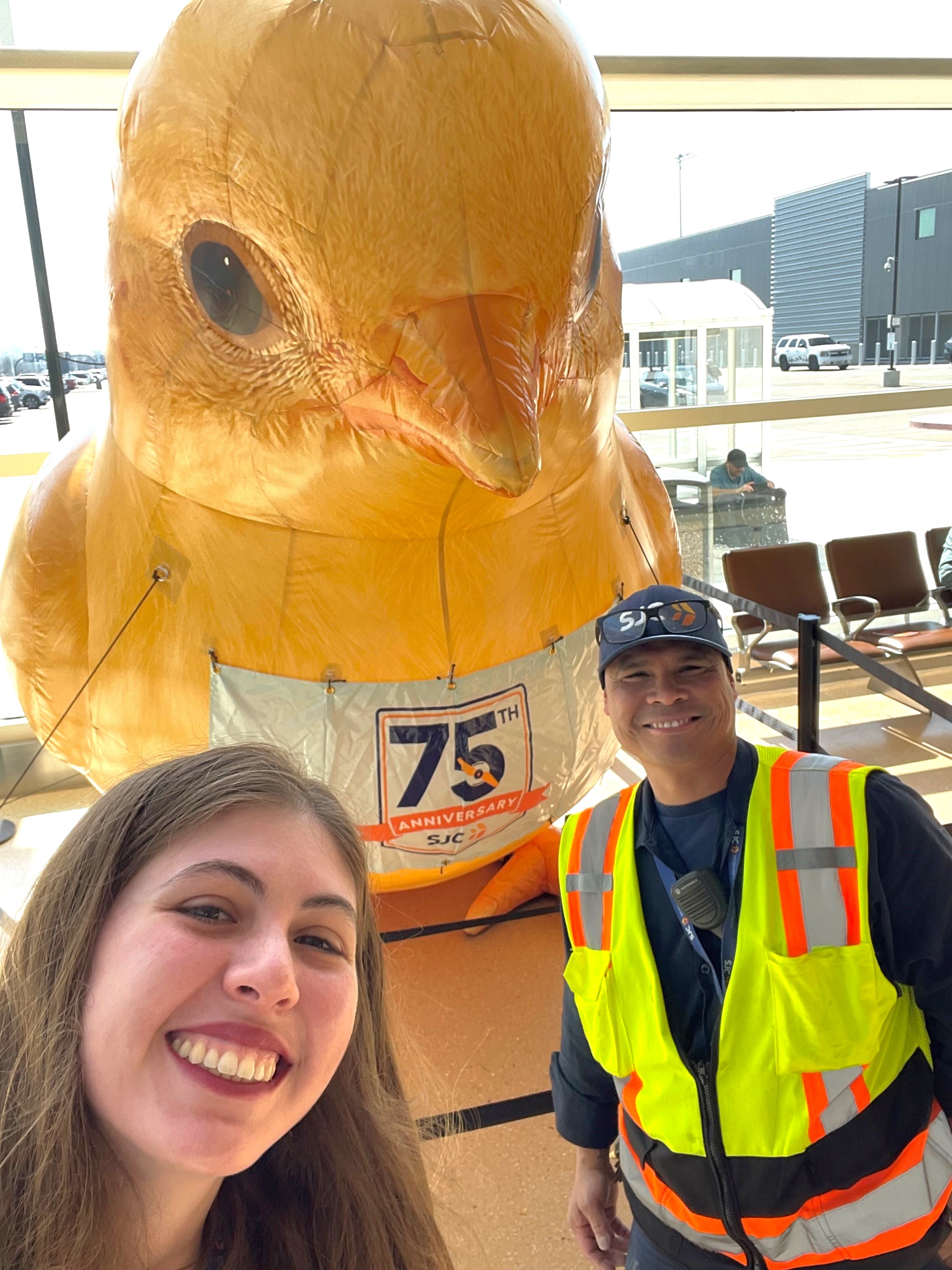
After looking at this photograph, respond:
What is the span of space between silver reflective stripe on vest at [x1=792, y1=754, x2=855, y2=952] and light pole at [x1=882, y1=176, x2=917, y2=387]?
174 inches

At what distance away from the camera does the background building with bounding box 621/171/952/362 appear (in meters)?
4.89

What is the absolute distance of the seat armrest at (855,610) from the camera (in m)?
4.86

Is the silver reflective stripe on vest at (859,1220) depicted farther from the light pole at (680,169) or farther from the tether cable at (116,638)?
the light pole at (680,169)

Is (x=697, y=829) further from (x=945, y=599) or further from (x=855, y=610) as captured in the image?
(x=945, y=599)

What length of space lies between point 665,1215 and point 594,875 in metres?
0.45

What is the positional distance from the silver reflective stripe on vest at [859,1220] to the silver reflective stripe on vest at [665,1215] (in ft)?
0.17

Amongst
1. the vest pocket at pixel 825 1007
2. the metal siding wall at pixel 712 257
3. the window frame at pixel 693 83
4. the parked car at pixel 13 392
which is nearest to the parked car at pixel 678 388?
the window frame at pixel 693 83

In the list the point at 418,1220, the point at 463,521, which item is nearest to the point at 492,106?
the point at 463,521

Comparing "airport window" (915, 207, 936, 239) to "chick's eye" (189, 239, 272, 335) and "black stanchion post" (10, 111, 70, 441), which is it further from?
"chick's eye" (189, 239, 272, 335)

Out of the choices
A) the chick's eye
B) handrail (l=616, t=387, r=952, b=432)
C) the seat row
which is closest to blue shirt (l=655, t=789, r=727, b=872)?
the chick's eye

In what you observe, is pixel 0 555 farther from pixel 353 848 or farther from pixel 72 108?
pixel 353 848

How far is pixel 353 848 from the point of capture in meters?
1.02

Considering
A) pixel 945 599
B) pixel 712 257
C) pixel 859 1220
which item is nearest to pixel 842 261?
pixel 712 257

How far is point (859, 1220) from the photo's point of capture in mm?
1245
